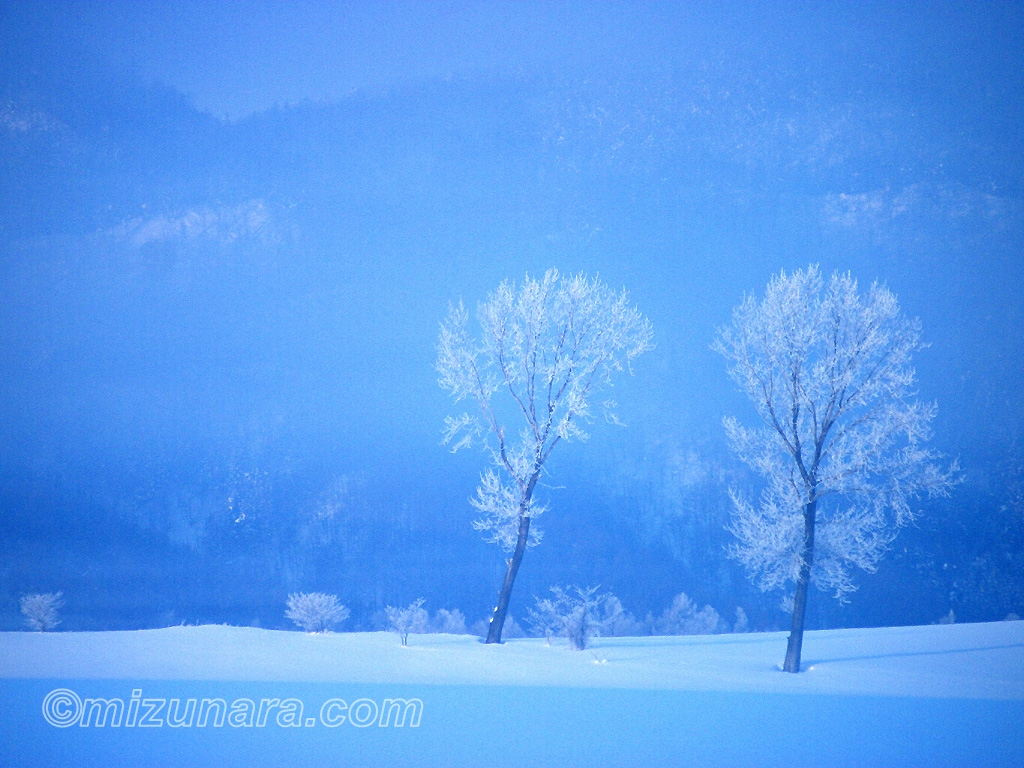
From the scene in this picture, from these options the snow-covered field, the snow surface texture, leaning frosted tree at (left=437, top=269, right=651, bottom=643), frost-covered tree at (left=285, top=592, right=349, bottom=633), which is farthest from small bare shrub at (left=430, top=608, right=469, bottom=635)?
the snow-covered field

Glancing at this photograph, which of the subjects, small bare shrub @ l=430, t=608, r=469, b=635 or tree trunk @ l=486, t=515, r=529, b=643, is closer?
tree trunk @ l=486, t=515, r=529, b=643

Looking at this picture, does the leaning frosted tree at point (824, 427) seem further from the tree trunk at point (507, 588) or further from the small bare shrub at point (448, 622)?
the small bare shrub at point (448, 622)

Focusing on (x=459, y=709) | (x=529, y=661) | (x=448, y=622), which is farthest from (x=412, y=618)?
(x=459, y=709)

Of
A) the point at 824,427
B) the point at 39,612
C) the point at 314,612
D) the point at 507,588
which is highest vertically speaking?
the point at 824,427

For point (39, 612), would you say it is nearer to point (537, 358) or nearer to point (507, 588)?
point (507, 588)

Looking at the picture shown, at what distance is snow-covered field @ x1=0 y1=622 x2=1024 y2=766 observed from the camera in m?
5.80

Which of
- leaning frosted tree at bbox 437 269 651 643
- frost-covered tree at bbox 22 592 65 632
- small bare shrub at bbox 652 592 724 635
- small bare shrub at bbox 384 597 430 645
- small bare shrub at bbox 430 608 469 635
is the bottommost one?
frost-covered tree at bbox 22 592 65 632

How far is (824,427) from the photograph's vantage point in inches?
387

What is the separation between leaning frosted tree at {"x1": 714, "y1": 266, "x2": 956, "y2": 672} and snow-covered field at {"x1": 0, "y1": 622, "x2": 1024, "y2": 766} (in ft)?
5.26

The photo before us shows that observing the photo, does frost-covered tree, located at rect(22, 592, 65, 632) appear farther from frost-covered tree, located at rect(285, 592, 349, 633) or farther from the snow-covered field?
frost-covered tree, located at rect(285, 592, 349, 633)

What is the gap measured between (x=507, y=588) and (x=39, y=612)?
33.4 ft

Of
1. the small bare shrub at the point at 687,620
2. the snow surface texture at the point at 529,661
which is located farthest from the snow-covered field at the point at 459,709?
the small bare shrub at the point at 687,620

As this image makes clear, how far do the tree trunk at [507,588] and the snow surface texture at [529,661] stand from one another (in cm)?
25

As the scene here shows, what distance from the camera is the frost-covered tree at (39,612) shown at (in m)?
14.0
